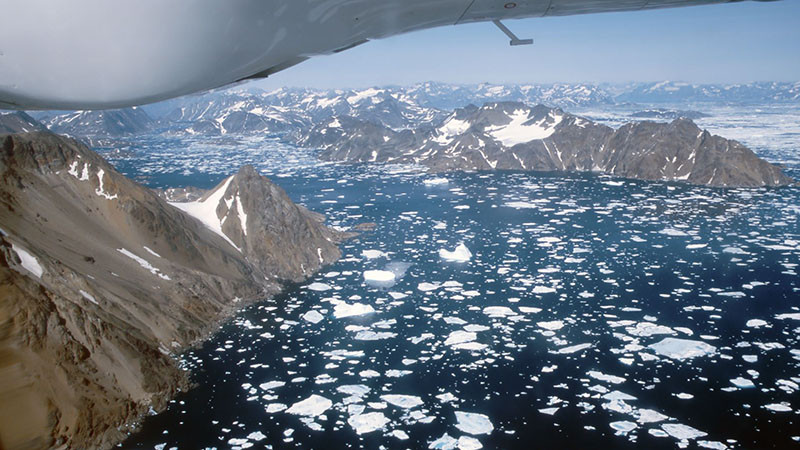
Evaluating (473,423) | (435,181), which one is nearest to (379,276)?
(473,423)

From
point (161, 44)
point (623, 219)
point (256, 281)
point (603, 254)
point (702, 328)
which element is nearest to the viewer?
point (161, 44)

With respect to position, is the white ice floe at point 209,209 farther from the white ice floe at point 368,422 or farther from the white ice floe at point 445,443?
the white ice floe at point 445,443

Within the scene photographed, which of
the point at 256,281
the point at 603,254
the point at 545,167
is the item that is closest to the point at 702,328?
the point at 603,254

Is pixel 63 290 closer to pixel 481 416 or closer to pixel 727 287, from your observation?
pixel 481 416

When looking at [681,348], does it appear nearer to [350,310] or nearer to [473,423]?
[473,423]

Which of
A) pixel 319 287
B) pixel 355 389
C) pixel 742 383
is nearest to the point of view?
pixel 355 389

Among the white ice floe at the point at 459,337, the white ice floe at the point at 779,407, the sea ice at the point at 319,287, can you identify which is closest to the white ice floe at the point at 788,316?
the white ice floe at the point at 779,407

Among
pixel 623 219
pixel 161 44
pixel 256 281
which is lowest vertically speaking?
pixel 623 219
